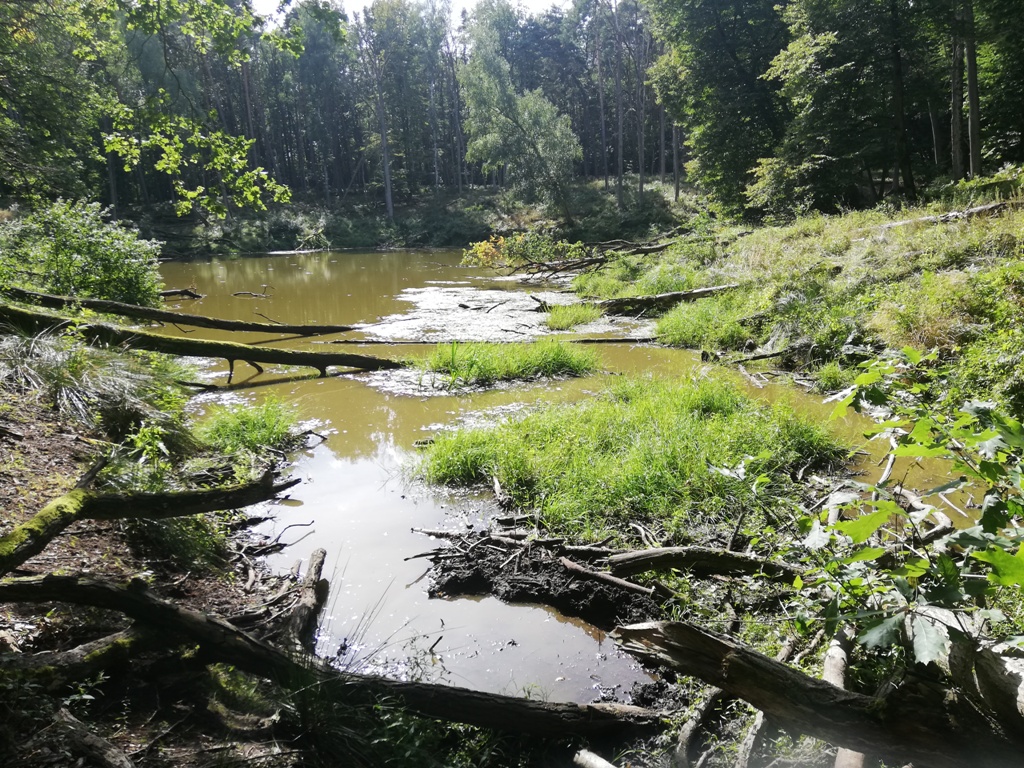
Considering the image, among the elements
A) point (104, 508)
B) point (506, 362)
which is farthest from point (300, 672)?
point (506, 362)

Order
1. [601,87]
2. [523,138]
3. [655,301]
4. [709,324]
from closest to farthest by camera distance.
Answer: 1. [709,324]
2. [655,301]
3. [523,138]
4. [601,87]

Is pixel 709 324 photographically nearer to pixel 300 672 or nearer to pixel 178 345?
pixel 178 345

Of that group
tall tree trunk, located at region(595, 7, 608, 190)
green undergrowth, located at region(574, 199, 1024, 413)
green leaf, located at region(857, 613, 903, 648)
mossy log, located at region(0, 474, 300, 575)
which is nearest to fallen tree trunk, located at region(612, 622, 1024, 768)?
green leaf, located at region(857, 613, 903, 648)

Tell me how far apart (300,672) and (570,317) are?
11.2m

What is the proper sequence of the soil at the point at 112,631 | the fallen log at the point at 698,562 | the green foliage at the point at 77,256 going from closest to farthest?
the soil at the point at 112,631 → the fallen log at the point at 698,562 → the green foliage at the point at 77,256

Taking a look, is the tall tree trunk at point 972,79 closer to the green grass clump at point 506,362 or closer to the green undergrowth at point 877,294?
the green undergrowth at point 877,294

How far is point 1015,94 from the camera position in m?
19.4

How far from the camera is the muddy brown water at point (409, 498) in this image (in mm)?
3498

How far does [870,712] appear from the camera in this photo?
1.95 metres

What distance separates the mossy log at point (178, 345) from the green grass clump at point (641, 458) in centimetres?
380

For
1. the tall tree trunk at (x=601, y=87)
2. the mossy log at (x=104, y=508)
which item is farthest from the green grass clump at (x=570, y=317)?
the tall tree trunk at (x=601, y=87)

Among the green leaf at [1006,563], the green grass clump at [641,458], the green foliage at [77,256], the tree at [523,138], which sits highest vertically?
the tree at [523,138]

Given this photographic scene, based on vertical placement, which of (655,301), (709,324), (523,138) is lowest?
(709,324)

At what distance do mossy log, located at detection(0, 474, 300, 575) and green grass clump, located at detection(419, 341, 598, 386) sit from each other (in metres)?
5.65
